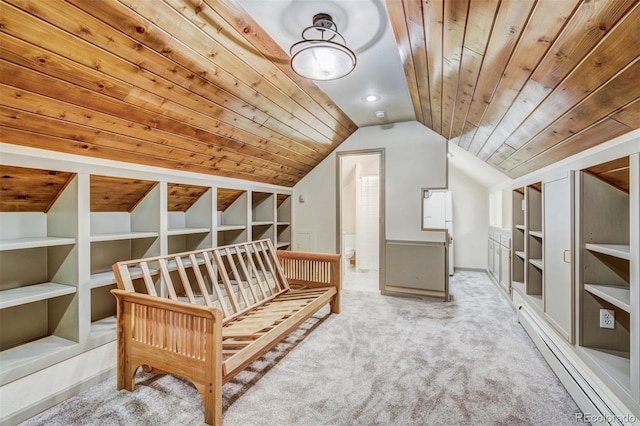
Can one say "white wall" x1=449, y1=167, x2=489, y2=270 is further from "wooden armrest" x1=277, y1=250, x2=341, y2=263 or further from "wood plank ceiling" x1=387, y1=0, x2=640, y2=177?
"wooden armrest" x1=277, y1=250, x2=341, y2=263

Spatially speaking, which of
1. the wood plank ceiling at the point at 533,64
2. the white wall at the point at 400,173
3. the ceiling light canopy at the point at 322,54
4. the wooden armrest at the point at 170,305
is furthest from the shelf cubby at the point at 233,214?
the wood plank ceiling at the point at 533,64

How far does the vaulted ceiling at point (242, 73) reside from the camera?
1.29m

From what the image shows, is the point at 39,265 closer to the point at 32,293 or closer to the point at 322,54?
the point at 32,293

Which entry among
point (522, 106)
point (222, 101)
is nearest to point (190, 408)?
point (222, 101)

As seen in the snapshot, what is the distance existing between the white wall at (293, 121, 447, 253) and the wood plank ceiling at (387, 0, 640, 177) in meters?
1.41

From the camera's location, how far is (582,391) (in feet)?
6.10

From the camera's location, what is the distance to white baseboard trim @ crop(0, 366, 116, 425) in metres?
1.74

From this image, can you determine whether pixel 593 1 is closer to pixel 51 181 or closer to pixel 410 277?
pixel 51 181

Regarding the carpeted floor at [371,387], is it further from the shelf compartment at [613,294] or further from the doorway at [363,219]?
the doorway at [363,219]

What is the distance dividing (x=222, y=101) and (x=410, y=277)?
3.17m

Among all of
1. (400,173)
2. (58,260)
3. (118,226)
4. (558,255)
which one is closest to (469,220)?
→ (400,173)

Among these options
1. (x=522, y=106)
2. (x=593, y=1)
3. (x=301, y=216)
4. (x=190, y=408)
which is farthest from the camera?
(x=301, y=216)

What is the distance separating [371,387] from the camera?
2088 millimetres

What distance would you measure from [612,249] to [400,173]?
2.70 metres
